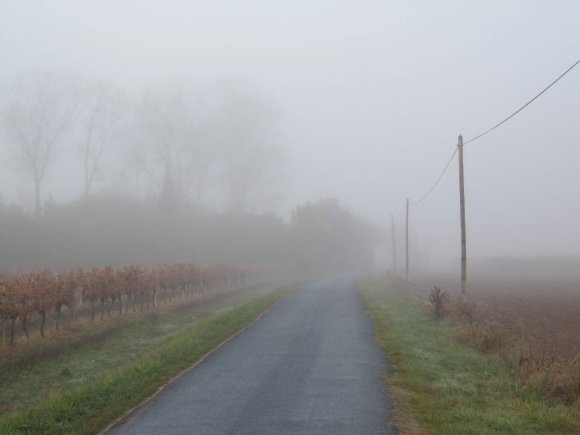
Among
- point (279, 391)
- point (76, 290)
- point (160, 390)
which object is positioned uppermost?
point (76, 290)

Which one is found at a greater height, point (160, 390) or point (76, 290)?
point (76, 290)

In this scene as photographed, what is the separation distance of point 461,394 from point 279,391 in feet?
10.8

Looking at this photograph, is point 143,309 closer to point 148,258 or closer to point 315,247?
point 148,258

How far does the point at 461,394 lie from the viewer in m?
9.77

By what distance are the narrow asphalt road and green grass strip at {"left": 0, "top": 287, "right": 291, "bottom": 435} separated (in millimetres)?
434

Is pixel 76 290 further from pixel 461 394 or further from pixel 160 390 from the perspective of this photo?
pixel 461 394

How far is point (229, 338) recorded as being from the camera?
1731 cm

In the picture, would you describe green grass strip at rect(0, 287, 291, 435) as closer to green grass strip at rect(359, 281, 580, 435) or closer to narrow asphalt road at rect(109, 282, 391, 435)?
narrow asphalt road at rect(109, 282, 391, 435)

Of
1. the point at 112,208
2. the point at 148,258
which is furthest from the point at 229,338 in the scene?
the point at 112,208

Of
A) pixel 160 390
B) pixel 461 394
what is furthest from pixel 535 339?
pixel 160 390

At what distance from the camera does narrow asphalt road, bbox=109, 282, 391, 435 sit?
8.02 metres

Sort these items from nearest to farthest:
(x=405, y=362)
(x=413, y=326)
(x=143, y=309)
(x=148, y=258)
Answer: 1. (x=405, y=362)
2. (x=413, y=326)
3. (x=143, y=309)
4. (x=148, y=258)

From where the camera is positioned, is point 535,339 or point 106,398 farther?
point 535,339

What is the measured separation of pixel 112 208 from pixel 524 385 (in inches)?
2647
